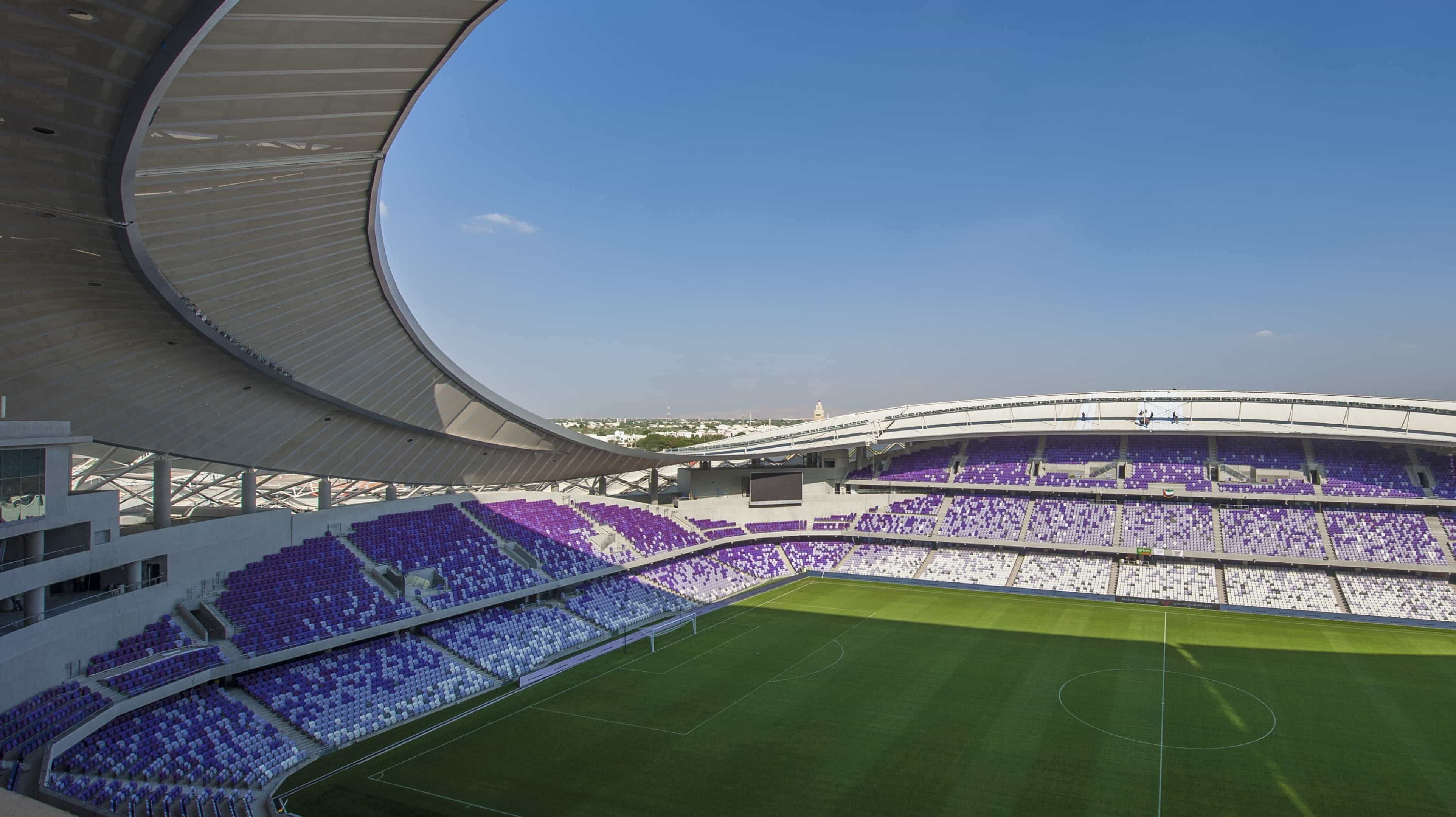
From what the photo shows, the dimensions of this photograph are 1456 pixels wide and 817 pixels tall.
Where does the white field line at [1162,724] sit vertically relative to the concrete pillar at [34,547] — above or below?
below

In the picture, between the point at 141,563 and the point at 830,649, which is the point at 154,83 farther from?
the point at 830,649

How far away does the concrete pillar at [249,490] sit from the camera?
85.3ft

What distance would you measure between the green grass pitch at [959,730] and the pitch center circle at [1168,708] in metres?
0.08

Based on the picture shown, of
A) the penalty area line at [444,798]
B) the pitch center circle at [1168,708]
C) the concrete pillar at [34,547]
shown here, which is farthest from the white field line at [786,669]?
the concrete pillar at [34,547]

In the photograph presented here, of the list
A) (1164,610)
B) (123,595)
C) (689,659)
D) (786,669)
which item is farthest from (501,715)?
(1164,610)

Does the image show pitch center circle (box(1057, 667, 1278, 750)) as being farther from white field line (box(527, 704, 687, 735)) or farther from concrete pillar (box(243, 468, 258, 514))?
concrete pillar (box(243, 468, 258, 514))

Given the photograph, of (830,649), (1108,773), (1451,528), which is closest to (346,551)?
(830,649)

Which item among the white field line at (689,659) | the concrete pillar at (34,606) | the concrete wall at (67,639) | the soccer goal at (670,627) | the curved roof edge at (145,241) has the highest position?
the curved roof edge at (145,241)

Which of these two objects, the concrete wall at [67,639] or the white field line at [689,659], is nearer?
the concrete wall at [67,639]

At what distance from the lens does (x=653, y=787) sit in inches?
700

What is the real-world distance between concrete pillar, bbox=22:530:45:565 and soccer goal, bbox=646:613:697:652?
17.3m

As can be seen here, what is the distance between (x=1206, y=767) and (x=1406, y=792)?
12.0ft

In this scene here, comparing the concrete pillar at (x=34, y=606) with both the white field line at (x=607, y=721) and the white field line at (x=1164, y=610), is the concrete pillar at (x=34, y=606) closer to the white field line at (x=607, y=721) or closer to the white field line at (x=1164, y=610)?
the white field line at (x=607, y=721)

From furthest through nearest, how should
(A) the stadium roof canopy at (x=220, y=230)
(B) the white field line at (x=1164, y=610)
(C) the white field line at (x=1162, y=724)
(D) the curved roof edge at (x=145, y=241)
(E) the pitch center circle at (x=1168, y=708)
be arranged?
(B) the white field line at (x=1164, y=610) → (E) the pitch center circle at (x=1168, y=708) → (C) the white field line at (x=1162, y=724) → (A) the stadium roof canopy at (x=220, y=230) → (D) the curved roof edge at (x=145, y=241)
